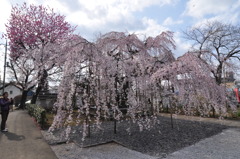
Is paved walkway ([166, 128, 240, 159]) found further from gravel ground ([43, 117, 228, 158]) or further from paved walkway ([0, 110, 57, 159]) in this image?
paved walkway ([0, 110, 57, 159])

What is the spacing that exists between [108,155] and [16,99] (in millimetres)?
23497

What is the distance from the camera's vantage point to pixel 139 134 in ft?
18.3

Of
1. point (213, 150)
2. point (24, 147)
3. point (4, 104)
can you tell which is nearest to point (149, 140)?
point (213, 150)

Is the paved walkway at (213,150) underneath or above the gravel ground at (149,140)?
underneath

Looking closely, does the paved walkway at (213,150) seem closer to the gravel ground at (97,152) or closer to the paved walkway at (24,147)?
the gravel ground at (97,152)

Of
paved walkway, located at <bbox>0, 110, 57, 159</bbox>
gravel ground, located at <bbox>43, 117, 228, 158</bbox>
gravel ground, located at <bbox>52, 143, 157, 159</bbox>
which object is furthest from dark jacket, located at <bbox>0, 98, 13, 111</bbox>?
gravel ground, located at <bbox>52, 143, 157, 159</bbox>

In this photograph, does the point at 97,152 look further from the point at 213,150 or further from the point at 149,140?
the point at 213,150

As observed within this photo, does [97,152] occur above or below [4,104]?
below

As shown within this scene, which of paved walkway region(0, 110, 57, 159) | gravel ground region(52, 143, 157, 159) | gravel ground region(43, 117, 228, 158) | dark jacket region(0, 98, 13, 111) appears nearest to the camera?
gravel ground region(52, 143, 157, 159)

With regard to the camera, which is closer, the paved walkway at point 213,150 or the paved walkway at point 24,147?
the paved walkway at point 213,150

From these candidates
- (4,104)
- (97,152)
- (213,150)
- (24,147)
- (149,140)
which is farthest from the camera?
(4,104)

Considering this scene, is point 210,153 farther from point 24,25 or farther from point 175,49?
point 24,25

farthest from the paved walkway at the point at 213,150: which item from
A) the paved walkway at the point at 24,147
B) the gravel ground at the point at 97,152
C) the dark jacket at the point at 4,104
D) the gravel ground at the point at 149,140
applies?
the dark jacket at the point at 4,104

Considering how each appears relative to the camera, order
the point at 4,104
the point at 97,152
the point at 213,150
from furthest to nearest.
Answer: the point at 4,104 < the point at 213,150 < the point at 97,152
